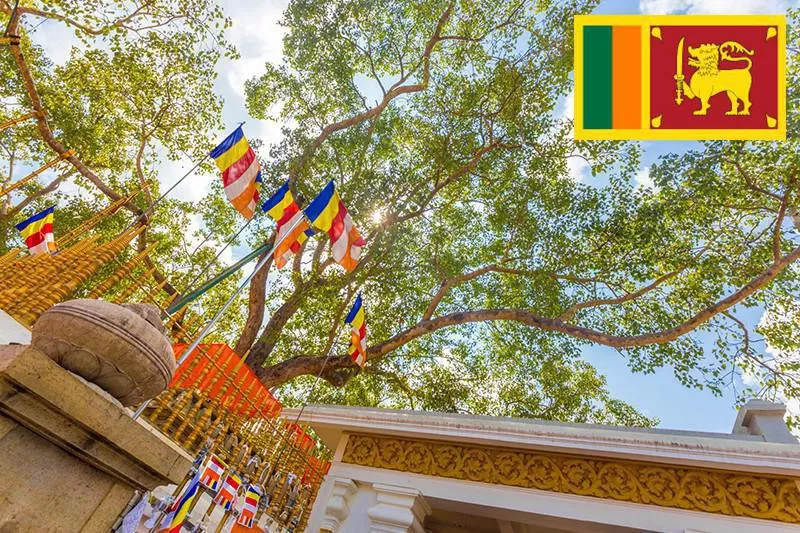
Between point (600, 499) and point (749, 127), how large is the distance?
7488mm

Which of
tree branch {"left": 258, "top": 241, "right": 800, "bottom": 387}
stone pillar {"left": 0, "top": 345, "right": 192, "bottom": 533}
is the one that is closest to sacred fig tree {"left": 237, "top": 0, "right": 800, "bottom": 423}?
tree branch {"left": 258, "top": 241, "right": 800, "bottom": 387}

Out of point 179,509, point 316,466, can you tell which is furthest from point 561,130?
point 179,509

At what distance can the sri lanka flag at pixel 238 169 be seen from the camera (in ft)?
21.3

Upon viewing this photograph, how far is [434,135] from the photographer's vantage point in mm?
12867

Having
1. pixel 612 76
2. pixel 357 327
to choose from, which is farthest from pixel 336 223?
pixel 612 76

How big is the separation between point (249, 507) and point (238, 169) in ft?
17.4

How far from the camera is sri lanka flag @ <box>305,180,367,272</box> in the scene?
664 centimetres

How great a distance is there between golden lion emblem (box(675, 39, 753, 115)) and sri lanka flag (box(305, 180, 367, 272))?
6929 millimetres

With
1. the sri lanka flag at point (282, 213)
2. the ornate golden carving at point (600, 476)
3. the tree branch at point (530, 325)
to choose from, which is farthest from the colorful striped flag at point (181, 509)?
the tree branch at point (530, 325)

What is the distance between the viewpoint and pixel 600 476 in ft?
15.8

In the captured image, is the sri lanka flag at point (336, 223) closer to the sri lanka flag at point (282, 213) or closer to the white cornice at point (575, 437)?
the sri lanka flag at point (282, 213)

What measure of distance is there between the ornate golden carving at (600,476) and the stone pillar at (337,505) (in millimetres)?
351

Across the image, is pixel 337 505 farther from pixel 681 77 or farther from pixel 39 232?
pixel 681 77

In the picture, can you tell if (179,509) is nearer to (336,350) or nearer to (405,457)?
(405,457)
